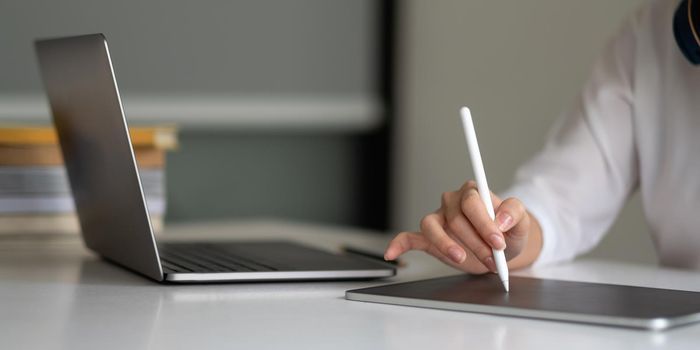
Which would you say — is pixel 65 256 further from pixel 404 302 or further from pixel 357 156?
pixel 357 156

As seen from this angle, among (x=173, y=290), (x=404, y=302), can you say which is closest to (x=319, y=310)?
(x=404, y=302)

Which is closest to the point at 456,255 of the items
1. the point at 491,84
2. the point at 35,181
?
the point at 35,181

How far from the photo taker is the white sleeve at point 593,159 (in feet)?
4.66

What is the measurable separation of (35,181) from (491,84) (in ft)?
4.47

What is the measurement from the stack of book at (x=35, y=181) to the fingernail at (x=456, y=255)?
679 mm

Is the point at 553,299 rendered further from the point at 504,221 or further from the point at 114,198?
the point at 114,198

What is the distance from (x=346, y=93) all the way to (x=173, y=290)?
183cm

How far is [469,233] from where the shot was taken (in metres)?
1.00

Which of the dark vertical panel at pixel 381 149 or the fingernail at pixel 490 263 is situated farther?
the dark vertical panel at pixel 381 149

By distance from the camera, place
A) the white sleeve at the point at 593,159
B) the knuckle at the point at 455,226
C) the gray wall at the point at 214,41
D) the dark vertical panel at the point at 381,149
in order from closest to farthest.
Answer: the knuckle at the point at 455,226 < the white sleeve at the point at 593,159 < the gray wall at the point at 214,41 < the dark vertical panel at the point at 381,149

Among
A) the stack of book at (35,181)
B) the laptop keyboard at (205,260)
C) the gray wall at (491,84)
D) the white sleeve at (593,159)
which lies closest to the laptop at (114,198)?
the laptop keyboard at (205,260)

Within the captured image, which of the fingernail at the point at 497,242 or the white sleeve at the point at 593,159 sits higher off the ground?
the white sleeve at the point at 593,159

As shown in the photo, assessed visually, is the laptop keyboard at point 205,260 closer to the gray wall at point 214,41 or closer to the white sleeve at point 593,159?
the white sleeve at point 593,159

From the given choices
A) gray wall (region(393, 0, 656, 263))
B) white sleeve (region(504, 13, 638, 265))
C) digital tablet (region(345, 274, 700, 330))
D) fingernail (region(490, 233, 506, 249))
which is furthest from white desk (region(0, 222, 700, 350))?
gray wall (region(393, 0, 656, 263))
